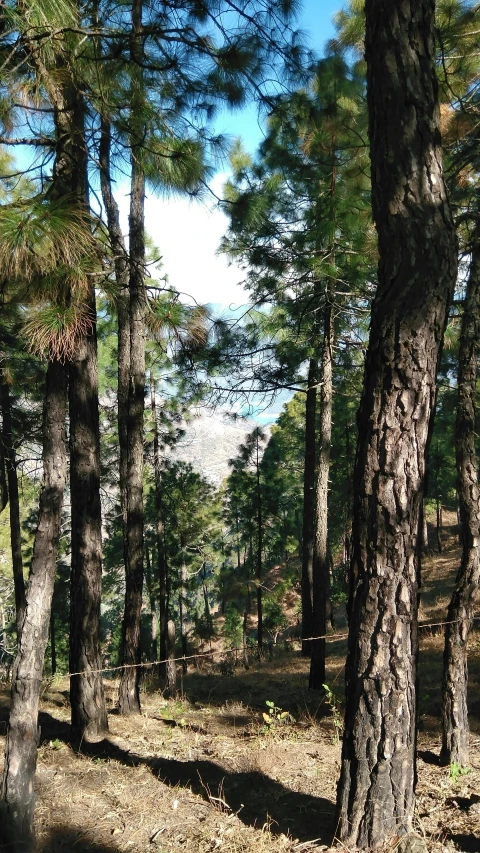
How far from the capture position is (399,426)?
2.96 meters

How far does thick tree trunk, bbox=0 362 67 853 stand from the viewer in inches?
131

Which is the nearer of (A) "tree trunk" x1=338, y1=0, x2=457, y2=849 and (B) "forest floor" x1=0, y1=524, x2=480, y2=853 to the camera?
(A) "tree trunk" x1=338, y1=0, x2=457, y2=849

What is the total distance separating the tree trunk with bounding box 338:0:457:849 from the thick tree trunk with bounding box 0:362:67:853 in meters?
1.79

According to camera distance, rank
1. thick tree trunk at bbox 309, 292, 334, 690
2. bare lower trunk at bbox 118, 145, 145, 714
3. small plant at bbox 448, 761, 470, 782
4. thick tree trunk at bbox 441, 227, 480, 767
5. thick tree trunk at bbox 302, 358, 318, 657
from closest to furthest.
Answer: small plant at bbox 448, 761, 470, 782, thick tree trunk at bbox 441, 227, 480, 767, bare lower trunk at bbox 118, 145, 145, 714, thick tree trunk at bbox 309, 292, 334, 690, thick tree trunk at bbox 302, 358, 318, 657

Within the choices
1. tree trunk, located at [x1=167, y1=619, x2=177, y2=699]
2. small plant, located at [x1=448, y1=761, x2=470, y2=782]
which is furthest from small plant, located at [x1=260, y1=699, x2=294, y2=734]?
small plant, located at [x1=448, y1=761, x2=470, y2=782]

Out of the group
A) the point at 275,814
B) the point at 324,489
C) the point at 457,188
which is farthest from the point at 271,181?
the point at 275,814

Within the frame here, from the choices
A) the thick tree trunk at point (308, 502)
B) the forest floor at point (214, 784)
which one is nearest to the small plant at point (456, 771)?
the forest floor at point (214, 784)

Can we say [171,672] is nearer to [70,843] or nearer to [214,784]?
[214,784]

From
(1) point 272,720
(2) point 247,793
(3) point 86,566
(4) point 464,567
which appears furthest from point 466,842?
(3) point 86,566

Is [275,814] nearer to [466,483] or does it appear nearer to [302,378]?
[466,483]

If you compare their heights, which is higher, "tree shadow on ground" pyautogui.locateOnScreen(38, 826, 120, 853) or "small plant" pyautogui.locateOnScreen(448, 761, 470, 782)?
"small plant" pyautogui.locateOnScreen(448, 761, 470, 782)

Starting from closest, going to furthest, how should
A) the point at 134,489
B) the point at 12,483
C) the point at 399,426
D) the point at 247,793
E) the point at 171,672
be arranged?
the point at 399,426
the point at 247,793
the point at 134,489
the point at 171,672
the point at 12,483

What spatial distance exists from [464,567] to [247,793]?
2.27m

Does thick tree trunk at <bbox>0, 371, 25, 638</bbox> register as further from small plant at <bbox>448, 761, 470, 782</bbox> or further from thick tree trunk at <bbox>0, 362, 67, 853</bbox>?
small plant at <bbox>448, 761, 470, 782</bbox>
